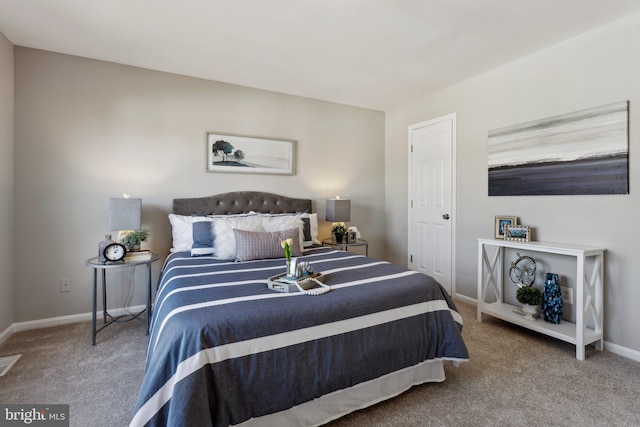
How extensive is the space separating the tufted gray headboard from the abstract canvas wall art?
227cm

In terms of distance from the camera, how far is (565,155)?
8.82 feet

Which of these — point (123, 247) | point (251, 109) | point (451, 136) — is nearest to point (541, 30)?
point (451, 136)

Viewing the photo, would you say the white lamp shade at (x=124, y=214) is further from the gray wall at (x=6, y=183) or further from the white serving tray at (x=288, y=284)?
the white serving tray at (x=288, y=284)

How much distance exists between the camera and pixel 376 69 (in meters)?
3.27

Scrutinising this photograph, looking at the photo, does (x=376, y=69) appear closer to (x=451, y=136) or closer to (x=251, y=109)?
(x=451, y=136)

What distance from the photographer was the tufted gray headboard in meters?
3.34

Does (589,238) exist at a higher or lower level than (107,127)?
lower

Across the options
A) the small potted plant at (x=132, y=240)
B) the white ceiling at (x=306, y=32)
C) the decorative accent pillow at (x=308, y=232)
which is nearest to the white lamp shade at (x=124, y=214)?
the small potted plant at (x=132, y=240)

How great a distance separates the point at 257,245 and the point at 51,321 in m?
2.14

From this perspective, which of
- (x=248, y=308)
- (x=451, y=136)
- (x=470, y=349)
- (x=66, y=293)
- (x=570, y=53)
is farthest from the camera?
(x=451, y=136)

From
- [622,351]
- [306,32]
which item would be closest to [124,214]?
[306,32]

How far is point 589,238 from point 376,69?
2.47 metres

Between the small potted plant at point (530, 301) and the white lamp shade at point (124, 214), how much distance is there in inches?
138

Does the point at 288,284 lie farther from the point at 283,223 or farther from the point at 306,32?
the point at 306,32
